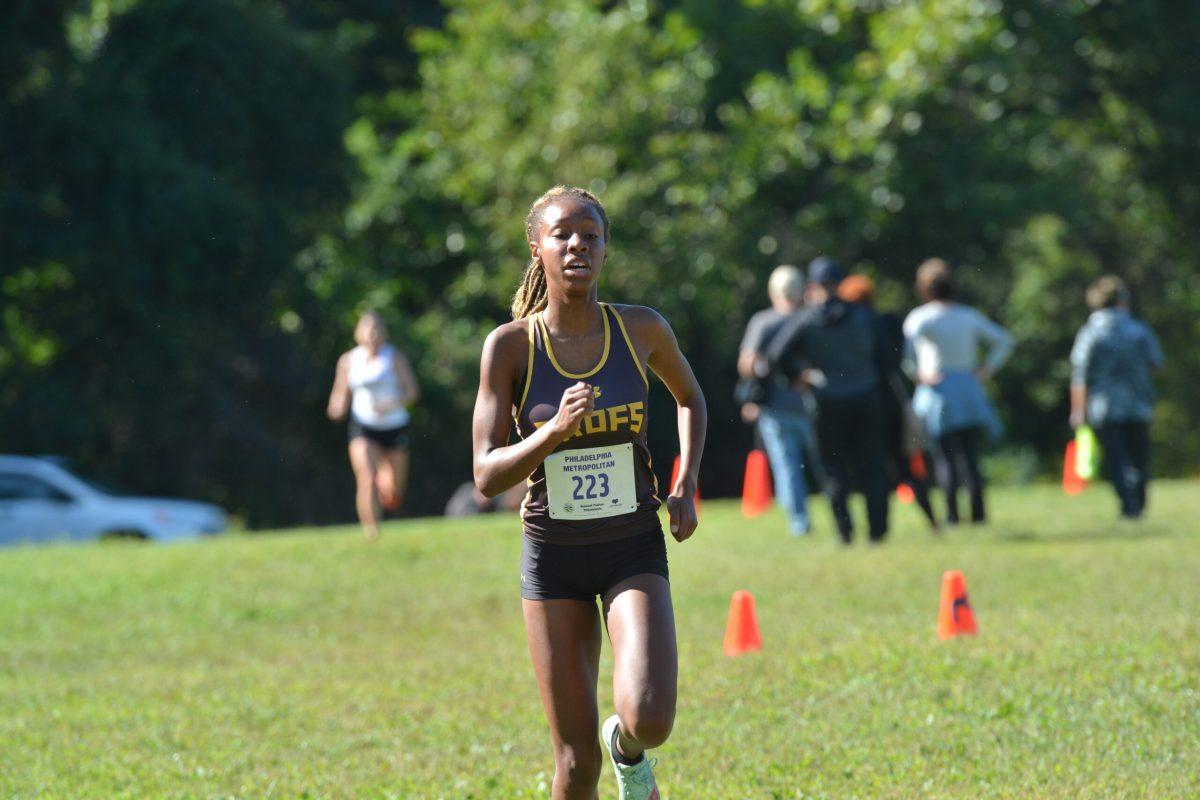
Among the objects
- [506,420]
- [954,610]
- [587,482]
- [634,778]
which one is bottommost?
[634,778]

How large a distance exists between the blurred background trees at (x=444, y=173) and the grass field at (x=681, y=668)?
11268 mm

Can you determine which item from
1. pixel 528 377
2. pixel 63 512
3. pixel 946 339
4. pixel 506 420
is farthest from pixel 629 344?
pixel 63 512

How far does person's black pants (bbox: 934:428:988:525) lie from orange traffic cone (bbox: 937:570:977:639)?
15.9ft

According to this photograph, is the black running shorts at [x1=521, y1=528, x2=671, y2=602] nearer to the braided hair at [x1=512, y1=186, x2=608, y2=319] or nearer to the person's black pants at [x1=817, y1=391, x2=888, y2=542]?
the braided hair at [x1=512, y1=186, x2=608, y2=319]

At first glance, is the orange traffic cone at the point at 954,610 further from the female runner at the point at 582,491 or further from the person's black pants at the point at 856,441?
the female runner at the point at 582,491

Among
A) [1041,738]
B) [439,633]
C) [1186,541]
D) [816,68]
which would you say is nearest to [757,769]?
[1041,738]

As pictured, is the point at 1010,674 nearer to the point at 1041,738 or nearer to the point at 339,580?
the point at 1041,738

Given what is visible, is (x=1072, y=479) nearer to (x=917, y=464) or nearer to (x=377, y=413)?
(x=917, y=464)

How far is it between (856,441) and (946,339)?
1364 millimetres

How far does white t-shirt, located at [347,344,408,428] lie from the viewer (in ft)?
51.5

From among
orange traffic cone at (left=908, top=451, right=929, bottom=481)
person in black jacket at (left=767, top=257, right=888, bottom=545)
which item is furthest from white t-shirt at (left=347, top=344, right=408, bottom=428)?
orange traffic cone at (left=908, top=451, right=929, bottom=481)

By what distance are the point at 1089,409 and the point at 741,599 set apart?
20.2ft

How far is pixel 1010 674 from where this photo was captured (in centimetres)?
869

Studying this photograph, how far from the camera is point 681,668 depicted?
32.0 feet
